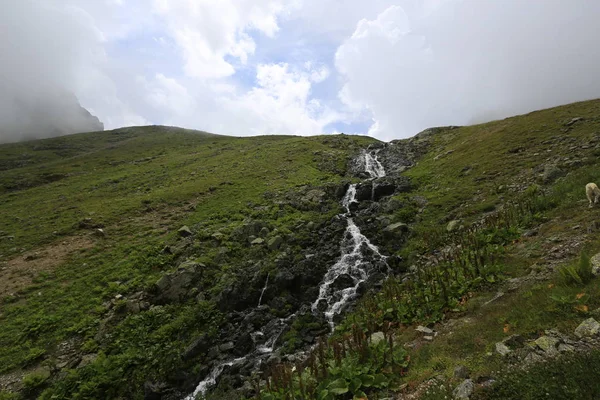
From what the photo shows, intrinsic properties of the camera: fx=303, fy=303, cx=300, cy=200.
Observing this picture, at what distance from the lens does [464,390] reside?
6.24 meters

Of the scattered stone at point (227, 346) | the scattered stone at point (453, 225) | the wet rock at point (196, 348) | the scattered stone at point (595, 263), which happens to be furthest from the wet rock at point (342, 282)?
the scattered stone at point (595, 263)

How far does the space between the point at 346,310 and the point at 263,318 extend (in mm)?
5185

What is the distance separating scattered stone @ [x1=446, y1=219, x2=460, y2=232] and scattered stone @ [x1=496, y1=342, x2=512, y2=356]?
1525 cm

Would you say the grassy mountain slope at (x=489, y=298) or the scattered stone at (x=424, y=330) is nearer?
the grassy mountain slope at (x=489, y=298)

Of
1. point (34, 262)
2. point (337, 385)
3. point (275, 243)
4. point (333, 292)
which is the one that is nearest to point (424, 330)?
point (337, 385)

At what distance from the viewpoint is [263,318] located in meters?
18.8

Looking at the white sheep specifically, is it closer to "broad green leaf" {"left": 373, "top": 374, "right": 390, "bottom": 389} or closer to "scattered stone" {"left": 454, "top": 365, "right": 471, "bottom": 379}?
"scattered stone" {"left": 454, "top": 365, "right": 471, "bottom": 379}

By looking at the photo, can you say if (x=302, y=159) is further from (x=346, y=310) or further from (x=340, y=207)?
(x=346, y=310)

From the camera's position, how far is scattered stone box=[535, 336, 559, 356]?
6.30m

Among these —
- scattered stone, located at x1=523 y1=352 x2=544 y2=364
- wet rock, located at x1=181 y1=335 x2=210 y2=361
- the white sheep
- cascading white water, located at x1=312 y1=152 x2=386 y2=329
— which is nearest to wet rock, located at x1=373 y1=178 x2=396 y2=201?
cascading white water, located at x1=312 y1=152 x2=386 y2=329

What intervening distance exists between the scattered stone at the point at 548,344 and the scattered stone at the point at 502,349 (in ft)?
2.06

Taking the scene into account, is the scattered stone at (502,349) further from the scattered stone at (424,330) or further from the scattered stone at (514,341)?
the scattered stone at (424,330)

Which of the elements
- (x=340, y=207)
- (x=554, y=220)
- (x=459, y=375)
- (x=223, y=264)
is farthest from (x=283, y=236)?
(x=459, y=375)

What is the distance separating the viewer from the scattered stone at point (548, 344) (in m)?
6.30
